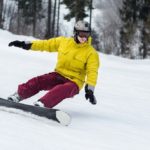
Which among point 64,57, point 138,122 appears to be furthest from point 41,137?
point 138,122

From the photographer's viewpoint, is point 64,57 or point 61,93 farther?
point 64,57

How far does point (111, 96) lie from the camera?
31.2 feet

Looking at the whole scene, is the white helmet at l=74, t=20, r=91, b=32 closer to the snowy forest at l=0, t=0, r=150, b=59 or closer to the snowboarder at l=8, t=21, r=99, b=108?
the snowboarder at l=8, t=21, r=99, b=108

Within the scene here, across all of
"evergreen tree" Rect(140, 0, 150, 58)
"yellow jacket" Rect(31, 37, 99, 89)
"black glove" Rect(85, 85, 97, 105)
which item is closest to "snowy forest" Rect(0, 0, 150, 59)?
"evergreen tree" Rect(140, 0, 150, 58)

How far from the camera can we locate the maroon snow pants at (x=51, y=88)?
596cm

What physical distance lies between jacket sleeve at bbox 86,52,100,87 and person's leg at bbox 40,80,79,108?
0.25m

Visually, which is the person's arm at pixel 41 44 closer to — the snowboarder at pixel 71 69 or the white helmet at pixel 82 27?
the snowboarder at pixel 71 69

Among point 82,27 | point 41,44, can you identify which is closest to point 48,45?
point 41,44

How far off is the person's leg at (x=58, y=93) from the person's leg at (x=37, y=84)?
0.84 ft

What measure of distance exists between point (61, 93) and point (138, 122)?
1.39 m

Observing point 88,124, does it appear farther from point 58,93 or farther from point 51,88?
point 51,88

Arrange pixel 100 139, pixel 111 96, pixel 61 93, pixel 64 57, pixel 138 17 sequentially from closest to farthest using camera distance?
pixel 100 139 → pixel 61 93 → pixel 64 57 → pixel 111 96 → pixel 138 17

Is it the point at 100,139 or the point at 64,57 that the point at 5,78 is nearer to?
the point at 64,57

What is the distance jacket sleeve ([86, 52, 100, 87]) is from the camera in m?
6.06
